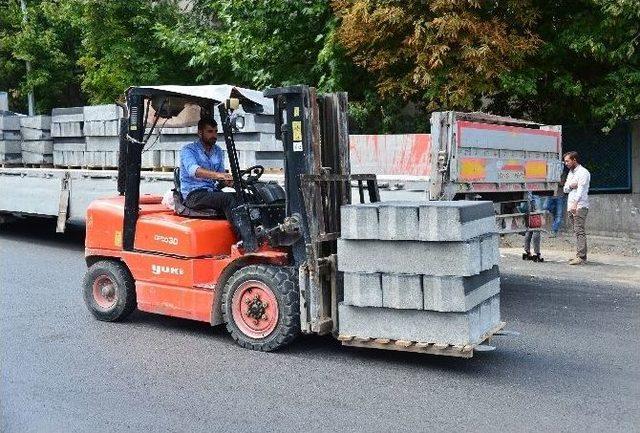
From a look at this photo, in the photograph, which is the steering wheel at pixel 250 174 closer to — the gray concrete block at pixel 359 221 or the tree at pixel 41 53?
the gray concrete block at pixel 359 221

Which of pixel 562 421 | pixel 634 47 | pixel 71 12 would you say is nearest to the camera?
pixel 562 421

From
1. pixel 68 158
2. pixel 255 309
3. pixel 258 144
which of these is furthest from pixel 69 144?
pixel 255 309

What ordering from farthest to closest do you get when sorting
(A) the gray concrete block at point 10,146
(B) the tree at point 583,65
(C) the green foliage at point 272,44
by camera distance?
(C) the green foliage at point 272,44 → (A) the gray concrete block at point 10,146 → (B) the tree at point 583,65

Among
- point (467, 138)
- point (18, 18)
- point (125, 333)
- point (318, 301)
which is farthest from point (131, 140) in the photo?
point (18, 18)

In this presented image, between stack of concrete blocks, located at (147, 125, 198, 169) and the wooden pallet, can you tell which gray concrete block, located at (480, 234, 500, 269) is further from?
stack of concrete blocks, located at (147, 125, 198, 169)

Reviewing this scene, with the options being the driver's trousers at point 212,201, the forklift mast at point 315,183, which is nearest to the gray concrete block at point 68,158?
the driver's trousers at point 212,201

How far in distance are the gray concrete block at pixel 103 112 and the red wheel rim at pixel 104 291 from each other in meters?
6.56

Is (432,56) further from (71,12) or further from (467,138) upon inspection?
(71,12)

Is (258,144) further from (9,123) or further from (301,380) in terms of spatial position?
(9,123)

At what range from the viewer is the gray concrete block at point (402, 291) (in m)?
6.23

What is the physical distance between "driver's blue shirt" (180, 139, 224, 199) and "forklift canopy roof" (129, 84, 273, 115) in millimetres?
540

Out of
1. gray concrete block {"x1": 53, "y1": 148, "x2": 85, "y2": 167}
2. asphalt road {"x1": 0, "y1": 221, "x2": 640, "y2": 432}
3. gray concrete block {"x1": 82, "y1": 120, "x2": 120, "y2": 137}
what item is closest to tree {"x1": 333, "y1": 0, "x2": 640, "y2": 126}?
gray concrete block {"x1": 82, "y1": 120, "x2": 120, "y2": 137}

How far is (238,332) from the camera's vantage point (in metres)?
7.21

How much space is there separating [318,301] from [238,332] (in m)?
0.93
